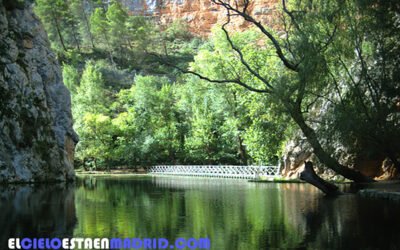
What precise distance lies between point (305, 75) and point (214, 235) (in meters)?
10.0

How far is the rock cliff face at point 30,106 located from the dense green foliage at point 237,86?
337 inches

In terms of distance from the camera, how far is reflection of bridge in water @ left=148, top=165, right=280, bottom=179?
33.8m

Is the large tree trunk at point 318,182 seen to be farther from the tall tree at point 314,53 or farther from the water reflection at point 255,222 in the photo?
the water reflection at point 255,222

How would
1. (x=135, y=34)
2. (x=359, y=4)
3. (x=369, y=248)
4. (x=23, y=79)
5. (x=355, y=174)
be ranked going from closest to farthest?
(x=369, y=248)
(x=359, y=4)
(x=355, y=174)
(x=23, y=79)
(x=135, y=34)

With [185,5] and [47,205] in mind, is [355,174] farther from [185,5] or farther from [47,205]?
[185,5]

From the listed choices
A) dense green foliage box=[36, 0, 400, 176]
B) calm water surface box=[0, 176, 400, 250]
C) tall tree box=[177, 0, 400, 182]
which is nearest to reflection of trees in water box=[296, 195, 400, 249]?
calm water surface box=[0, 176, 400, 250]

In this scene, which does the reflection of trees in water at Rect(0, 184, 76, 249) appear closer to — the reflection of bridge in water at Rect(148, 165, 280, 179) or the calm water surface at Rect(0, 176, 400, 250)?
the calm water surface at Rect(0, 176, 400, 250)

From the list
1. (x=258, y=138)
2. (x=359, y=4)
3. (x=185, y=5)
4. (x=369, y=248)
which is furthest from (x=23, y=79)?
(x=185, y=5)

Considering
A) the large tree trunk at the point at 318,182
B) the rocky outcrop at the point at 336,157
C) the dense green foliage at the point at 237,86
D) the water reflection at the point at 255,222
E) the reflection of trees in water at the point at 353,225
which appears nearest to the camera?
the reflection of trees in water at the point at 353,225

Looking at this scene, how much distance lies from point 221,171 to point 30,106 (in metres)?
16.4

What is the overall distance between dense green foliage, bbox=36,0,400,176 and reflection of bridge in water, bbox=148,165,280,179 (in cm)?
117

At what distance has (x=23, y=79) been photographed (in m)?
29.0

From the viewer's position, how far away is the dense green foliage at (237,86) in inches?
698

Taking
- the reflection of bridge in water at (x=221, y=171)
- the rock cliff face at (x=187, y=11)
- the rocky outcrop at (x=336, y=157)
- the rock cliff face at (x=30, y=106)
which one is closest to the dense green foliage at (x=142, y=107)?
the reflection of bridge in water at (x=221, y=171)
